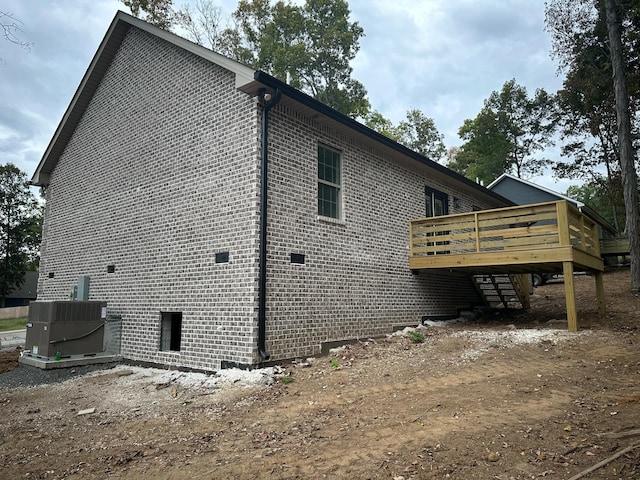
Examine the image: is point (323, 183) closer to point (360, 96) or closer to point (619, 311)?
point (619, 311)

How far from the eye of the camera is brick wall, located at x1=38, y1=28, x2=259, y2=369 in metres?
7.95

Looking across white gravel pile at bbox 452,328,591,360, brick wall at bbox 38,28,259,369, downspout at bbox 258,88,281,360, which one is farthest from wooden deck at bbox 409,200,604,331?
brick wall at bbox 38,28,259,369

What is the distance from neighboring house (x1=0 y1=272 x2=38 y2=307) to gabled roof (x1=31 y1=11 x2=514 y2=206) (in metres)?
40.1

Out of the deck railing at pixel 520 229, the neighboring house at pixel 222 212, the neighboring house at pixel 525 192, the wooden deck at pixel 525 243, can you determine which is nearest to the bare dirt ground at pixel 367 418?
the neighboring house at pixel 222 212

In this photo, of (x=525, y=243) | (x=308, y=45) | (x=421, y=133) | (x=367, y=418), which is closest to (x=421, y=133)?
(x=421, y=133)

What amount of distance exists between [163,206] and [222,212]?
2.06 m

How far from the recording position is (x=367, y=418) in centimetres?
513

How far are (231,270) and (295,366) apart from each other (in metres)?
2.06

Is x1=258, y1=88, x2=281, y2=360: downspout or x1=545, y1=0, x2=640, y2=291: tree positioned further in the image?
x1=545, y1=0, x2=640, y2=291: tree

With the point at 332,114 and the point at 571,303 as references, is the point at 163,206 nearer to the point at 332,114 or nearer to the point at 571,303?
the point at 332,114

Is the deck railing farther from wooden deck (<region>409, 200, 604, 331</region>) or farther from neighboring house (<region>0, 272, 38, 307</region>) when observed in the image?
neighboring house (<region>0, 272, 38, 307</region>)

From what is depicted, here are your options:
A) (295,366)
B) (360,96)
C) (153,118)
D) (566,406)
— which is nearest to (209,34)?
(360,96)

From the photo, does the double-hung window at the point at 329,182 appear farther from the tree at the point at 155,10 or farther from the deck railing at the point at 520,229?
the tree at the point at 155,10

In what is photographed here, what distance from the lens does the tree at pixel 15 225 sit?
39531 mm
